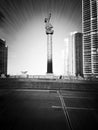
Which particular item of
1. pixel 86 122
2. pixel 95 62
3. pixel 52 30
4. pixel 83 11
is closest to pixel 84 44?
pixel 95 62

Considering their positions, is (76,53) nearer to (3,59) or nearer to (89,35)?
(89,35)

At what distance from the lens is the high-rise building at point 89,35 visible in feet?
372

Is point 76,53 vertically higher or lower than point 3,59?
higher

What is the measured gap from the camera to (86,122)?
655 centimetres

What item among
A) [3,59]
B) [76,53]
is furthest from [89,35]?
[3,59]

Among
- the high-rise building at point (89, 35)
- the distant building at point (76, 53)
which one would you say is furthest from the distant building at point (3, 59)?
the high-rise building at point (89, 35)

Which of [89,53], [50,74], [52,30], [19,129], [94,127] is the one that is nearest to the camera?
[19,129]

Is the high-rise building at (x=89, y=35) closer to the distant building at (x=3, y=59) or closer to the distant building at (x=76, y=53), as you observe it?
the distant building at (x=76, y=53)

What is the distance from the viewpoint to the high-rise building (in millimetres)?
113275

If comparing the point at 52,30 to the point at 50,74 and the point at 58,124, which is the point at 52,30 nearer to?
the point at 50,74

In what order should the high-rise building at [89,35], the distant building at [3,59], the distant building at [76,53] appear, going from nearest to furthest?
the distant building at [3,59] → the high-rise building at [89,35] → the distant building at [76,53]

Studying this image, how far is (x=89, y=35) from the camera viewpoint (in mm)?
120250

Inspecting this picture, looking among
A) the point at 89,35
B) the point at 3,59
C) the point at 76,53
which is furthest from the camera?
the point at 76,53

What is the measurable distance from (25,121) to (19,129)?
962mm
